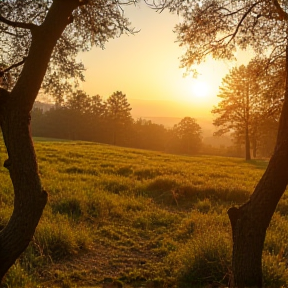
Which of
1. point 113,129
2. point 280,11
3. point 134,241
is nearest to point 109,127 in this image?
point 113,129

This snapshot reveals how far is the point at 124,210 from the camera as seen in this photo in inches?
415

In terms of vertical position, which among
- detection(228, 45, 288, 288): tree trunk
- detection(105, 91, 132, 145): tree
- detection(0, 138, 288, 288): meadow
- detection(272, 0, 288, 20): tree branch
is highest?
detection(105, 91, 132, 145): tree

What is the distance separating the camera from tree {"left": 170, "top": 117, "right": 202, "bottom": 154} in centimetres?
8975

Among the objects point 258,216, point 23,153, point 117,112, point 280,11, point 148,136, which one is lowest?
point 258,216

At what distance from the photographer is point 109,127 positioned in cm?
8500

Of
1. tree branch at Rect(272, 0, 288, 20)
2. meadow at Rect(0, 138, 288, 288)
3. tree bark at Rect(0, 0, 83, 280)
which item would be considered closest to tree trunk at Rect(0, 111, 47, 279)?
tree bark at Rect(0, 0, 83, 280)

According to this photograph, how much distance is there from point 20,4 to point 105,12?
51.6 inches

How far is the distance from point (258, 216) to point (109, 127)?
267 ft

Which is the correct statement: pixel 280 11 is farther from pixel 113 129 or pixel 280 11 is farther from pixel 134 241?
pixel 113 129

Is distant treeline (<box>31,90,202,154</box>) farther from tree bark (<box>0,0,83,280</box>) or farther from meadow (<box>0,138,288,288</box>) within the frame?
tree bark (<box>0,0,83,280</box>)

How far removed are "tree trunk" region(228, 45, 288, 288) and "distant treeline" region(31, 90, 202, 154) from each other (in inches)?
2992

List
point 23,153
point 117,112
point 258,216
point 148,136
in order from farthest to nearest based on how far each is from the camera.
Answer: point 148,136 → point 117,112 → point 258,216 → point 23,153

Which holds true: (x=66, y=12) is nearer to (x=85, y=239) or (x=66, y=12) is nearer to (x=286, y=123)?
(x=286, y=123)

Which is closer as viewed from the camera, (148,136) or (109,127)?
(109,127)
